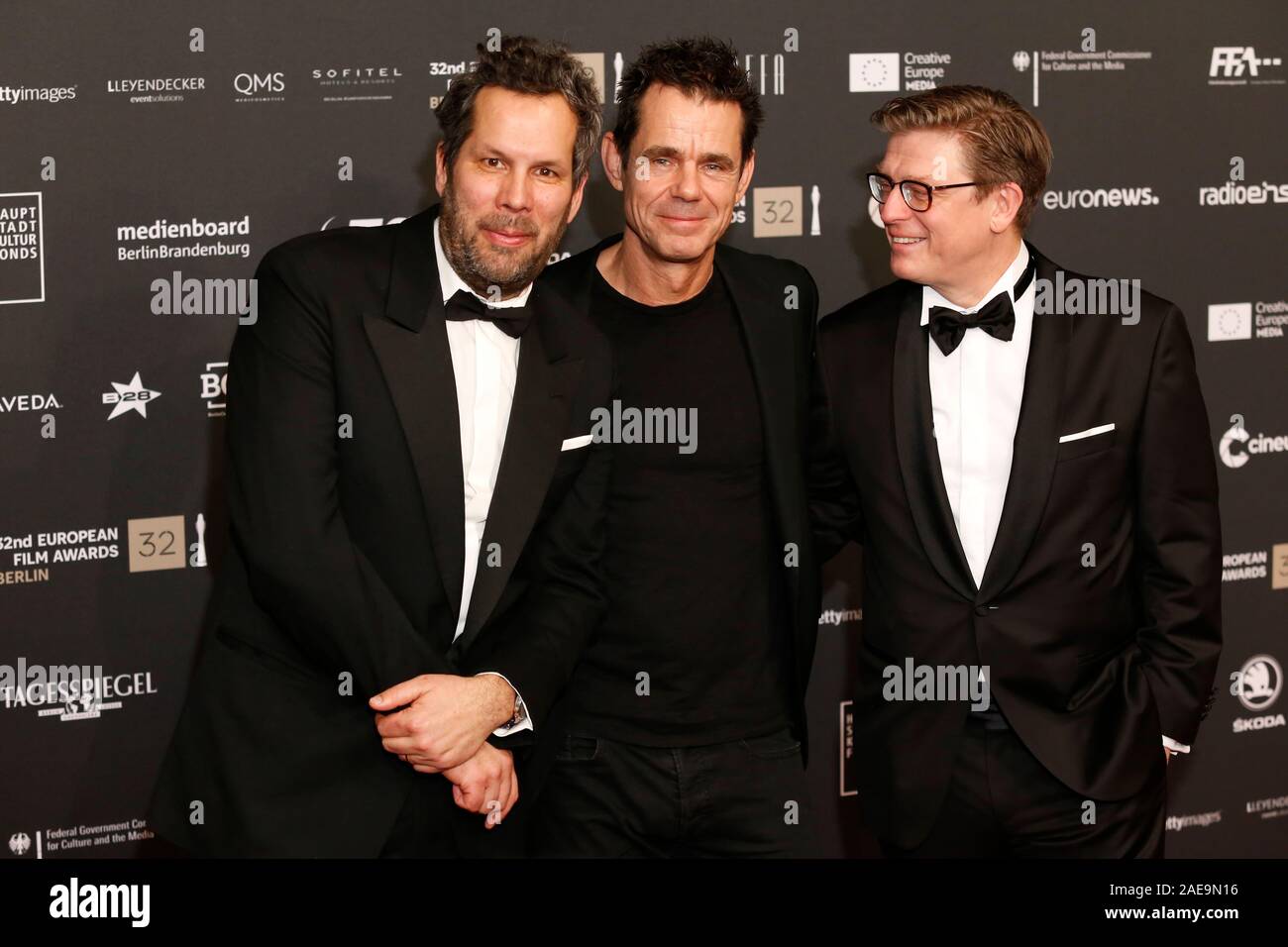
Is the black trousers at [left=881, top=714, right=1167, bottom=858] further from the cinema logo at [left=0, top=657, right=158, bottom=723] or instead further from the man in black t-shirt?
the cinema logo at [left=0, top=657, right=158, bottom=723]

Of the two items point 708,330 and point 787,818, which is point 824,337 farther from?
point 787,818

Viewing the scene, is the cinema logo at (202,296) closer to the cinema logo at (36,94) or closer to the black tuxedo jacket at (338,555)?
the cinema logo at (36,94)

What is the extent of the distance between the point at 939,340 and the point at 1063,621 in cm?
61

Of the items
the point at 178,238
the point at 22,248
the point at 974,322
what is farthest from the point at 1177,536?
the point at 22,248

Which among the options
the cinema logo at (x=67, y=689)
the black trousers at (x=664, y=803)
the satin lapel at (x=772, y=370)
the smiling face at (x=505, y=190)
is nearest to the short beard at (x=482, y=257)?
the smiling face at (x=505, y=190)

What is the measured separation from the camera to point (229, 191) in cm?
354

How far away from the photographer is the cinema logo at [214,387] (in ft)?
11.8

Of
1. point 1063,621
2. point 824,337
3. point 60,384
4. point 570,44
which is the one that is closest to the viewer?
point 1063,621

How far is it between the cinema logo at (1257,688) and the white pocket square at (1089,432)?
2.02 m

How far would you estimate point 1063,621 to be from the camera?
2.94 metres

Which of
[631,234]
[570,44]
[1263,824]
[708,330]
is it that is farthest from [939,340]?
[1263,824]

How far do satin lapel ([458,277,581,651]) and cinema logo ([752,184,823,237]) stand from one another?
1.33 meters

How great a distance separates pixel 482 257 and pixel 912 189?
0.91 m

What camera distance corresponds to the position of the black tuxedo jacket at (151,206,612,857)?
255 cm
